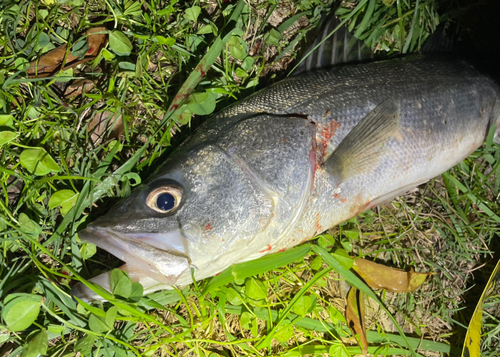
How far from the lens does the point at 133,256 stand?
1696 millimetres

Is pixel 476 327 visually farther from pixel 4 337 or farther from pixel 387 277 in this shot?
pixel 4 337

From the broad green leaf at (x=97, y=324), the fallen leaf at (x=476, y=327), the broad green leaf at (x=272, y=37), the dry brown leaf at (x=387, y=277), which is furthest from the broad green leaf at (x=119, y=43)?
the fallen leaf at (x=476, y=327)

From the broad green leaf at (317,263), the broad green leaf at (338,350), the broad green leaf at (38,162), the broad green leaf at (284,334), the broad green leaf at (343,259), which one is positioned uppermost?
the broad green leaf at (38,162)

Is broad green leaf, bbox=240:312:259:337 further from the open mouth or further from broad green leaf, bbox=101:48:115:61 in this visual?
broad green leaf, bbox=101:48:115:61

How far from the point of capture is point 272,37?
8.36 feet

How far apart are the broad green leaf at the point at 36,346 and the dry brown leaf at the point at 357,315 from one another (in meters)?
2.12

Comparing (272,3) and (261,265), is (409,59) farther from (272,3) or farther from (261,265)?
(261,265)

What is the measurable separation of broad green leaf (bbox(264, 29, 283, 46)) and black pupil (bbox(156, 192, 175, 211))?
1515mm

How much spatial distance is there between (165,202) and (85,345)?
3.81ft

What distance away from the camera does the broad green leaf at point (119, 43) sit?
231cm

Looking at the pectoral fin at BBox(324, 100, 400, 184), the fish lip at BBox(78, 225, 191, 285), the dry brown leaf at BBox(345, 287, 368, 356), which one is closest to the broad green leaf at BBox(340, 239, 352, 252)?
the dry brown leaf at BBox(345, 287, 368, 356)

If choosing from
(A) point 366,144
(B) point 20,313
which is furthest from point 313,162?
(B) point 20,313

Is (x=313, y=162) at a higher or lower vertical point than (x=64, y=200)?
higher

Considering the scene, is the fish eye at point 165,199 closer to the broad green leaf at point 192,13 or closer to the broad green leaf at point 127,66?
the broad green leaf at point 127,66
